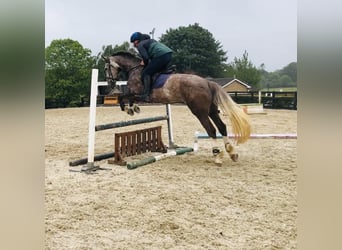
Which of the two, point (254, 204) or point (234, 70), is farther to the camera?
point (234, 70)

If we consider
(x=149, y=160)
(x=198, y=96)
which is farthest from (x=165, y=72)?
(x=149, y=160)

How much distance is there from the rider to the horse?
0.12 meters

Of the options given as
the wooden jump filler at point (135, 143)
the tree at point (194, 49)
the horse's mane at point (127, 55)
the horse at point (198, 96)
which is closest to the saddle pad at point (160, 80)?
the horse at point (198, 96)

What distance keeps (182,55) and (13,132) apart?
1235cm

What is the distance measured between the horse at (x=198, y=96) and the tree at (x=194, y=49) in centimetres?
605

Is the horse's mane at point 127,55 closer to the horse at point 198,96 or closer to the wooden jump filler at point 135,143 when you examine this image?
the horse at point 198,96

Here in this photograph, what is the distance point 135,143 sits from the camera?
11.8 ft

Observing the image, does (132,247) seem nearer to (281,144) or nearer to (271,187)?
(271,187)

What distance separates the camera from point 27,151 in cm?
40

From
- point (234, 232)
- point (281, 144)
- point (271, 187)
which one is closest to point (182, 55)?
point (281, 144)

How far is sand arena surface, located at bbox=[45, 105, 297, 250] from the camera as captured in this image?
59.2 inches

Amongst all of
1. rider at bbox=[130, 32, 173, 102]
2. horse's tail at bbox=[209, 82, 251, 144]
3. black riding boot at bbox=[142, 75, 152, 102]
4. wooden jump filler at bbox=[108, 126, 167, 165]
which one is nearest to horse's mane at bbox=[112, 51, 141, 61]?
rider at bbox=[130, 32, 173, 102]

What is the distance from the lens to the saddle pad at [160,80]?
3.44 metres

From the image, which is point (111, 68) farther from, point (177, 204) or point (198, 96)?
point (177, 204)
